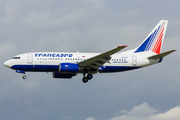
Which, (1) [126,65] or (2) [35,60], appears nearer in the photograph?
(2) [35,60]

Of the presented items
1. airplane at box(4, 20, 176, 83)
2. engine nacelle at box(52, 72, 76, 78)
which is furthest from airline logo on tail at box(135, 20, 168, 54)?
engine nacelle at box(52, 72, 76, 78)

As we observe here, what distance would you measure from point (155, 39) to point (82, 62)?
49.7ft

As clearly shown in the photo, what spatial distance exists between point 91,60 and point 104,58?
1890mm

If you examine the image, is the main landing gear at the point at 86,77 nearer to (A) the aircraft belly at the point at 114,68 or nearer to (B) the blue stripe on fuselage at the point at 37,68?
(A) the aircraft belly at the point at 114,68

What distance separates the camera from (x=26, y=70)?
4944 centimetres

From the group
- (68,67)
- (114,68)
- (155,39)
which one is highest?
(155,39)

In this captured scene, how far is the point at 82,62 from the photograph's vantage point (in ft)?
161

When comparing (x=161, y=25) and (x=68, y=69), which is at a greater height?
(x=161, y=25)

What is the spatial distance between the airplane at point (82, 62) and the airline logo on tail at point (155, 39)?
773 millimetres

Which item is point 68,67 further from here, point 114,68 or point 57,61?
point 114,68

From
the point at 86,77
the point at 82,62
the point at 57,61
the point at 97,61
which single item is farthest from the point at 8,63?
the point at 97,61

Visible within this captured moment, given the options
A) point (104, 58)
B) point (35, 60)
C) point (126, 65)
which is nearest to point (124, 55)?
point (126, 65)

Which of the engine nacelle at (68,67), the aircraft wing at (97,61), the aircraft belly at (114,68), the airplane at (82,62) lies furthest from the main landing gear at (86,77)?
the engine nacelle at (68,67)

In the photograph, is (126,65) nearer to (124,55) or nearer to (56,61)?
(124,55)
